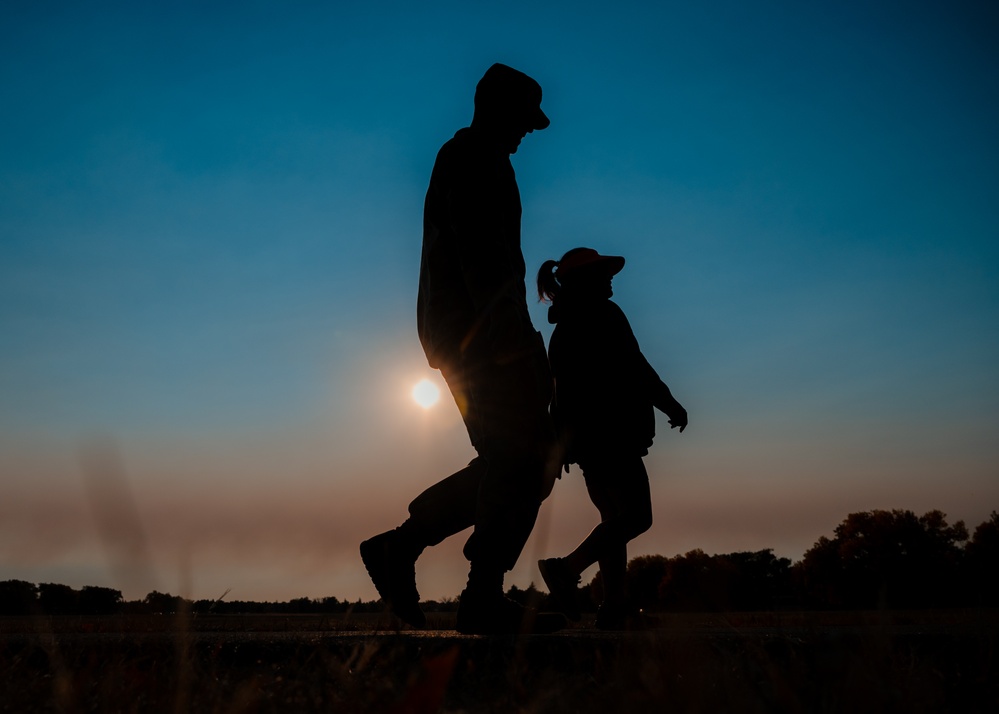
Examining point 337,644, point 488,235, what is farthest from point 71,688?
point 488,235

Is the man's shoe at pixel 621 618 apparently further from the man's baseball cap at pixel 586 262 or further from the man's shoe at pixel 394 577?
the man's baseball cap at pixel 586 262

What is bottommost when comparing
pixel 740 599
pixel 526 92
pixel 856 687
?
pixel 856 687

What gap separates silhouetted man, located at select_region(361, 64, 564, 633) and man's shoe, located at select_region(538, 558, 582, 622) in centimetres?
135

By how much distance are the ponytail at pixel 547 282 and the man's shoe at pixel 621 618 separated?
225 centimetres

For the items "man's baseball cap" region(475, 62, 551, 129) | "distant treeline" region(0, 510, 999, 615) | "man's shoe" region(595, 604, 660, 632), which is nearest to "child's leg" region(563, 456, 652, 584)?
"man's shoe" region(595, 604, 660, 632)

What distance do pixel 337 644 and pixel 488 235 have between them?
6.19ft

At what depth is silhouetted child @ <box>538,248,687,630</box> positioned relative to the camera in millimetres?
4824

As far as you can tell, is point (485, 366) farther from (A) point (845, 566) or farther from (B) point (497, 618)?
(A) point (845, 566)

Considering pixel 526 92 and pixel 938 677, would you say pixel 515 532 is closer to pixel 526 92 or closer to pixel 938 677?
pixel 938 677

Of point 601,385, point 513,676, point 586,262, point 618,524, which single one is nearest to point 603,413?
point 601,385

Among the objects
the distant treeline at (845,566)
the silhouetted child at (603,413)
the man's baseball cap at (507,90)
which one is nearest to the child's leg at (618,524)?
the silhouetted child at (603,413)

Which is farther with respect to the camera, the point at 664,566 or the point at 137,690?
the point at 664,566

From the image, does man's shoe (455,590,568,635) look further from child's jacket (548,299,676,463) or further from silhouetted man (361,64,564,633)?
child's jacket (548,299,676,463)

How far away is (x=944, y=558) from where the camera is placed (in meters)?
57.1
